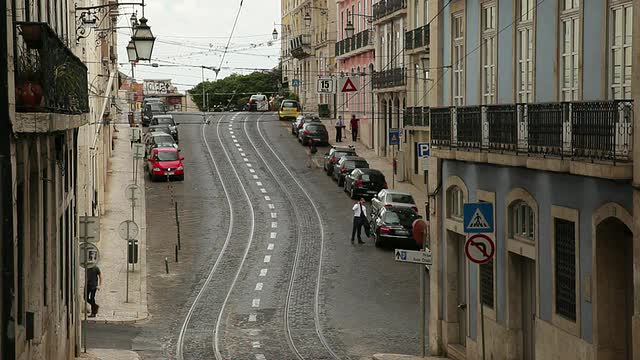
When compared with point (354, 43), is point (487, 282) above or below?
below

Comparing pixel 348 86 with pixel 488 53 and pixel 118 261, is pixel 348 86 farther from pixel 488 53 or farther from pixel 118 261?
pixel 488 53

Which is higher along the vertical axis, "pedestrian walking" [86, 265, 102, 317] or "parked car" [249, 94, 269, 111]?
"parked car" [249, 94, 269, 111]

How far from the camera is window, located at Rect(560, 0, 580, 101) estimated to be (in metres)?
16.8

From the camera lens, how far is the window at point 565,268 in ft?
54.7

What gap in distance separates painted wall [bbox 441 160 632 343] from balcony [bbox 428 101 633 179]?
29cm

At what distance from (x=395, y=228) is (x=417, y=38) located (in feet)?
56.2

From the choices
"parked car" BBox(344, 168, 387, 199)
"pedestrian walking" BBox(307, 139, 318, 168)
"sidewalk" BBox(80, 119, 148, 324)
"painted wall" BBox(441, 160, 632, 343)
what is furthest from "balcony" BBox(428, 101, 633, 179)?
"pedestrian walking" BBox(307, 139, 318, 168)

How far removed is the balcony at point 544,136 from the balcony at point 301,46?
67047mm

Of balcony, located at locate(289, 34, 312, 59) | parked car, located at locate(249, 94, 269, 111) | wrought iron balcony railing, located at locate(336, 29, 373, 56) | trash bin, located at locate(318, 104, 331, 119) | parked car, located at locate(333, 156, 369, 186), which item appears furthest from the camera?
parked car, located at locate(249, 94, 269, 111)

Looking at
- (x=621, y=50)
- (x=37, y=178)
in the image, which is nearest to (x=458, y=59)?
(x=621, y=50)

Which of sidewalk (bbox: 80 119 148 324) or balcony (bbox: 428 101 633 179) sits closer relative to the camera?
balcony (bbox: 428 101 633 179)

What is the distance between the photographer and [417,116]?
4941 centimetres

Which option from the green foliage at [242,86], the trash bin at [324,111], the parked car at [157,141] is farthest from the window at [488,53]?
the green foliage at [242,86]

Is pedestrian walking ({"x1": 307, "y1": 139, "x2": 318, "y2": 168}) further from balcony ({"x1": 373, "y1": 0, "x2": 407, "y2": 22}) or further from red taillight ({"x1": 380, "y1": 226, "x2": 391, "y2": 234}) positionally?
red taillight ({"x1": 380, "y1": 226, "x2": 391, "y2": 234})
